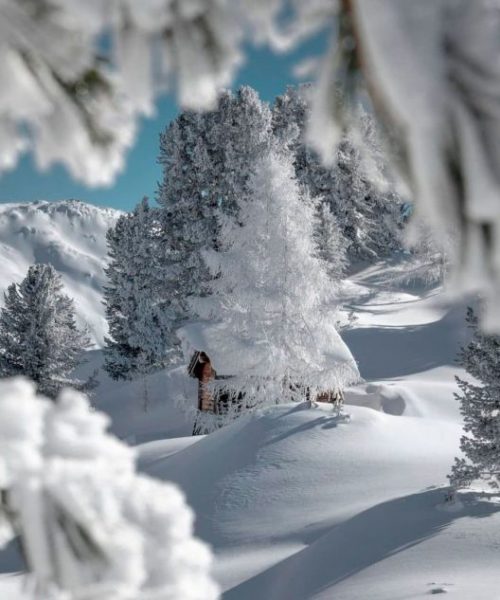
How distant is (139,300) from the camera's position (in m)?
24.1

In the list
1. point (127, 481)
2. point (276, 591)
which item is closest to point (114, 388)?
point (276, 591)

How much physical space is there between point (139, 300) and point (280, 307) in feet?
38.5

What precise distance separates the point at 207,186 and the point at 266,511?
624 inches

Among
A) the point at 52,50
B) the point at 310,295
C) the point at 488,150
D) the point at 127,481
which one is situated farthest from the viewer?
the point at 310,295

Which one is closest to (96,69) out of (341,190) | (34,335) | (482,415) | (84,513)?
(84,513)

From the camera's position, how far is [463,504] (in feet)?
25.5

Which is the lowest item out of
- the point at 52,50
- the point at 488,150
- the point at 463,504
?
→ the point at 463,504

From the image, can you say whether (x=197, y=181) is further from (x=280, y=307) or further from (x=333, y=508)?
(x=333, y=508)

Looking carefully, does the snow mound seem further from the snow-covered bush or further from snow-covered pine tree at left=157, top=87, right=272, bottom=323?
snow-covered pine tree at left=157, top=87, right=272, bottom=323

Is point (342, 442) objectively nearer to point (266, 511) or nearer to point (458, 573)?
point (266, 511)

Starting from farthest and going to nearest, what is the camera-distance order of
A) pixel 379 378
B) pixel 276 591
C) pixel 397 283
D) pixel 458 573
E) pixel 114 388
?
pixel 397 283 < pixel 114 388 < pixel 379 378 < pixel 276 591 < pixel 458 573

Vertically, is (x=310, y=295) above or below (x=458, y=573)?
above

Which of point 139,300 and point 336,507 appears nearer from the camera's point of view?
point 336,507

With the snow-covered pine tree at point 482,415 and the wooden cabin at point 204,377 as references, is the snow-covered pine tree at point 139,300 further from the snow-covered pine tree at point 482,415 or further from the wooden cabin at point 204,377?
the snow-covered pine tree at point 482,415
